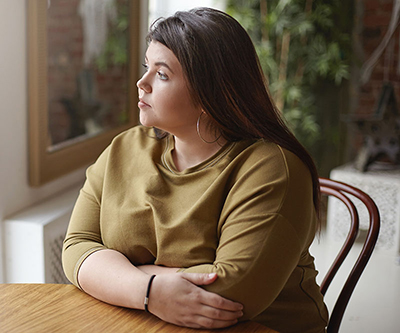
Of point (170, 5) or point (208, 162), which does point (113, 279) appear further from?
point (170, 5)

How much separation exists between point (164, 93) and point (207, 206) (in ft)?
0.96

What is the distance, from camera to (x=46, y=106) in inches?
89.2

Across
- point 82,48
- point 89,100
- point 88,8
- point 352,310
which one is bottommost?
point 352,310

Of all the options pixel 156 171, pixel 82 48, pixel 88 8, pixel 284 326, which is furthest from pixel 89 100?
pixel 284 326

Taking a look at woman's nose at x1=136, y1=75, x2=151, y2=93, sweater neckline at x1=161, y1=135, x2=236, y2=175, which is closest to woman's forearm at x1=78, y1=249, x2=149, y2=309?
sweater neckline at x1=161, y1=135, x2=236, y2=175

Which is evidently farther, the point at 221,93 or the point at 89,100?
the point at 89,100

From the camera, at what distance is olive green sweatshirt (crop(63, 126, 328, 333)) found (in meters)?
1.15

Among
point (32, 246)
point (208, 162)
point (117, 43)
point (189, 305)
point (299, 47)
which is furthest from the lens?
point (299, 47)

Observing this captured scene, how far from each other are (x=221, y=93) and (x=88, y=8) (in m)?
1.71

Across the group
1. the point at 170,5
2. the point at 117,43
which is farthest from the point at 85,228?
the point at 170,5

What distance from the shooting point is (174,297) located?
110 cm

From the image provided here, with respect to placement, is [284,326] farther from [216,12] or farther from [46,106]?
[46,106]

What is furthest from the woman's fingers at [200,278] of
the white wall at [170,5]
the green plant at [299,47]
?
the green plant at [299,47]

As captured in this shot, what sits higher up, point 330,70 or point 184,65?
point 184,65
